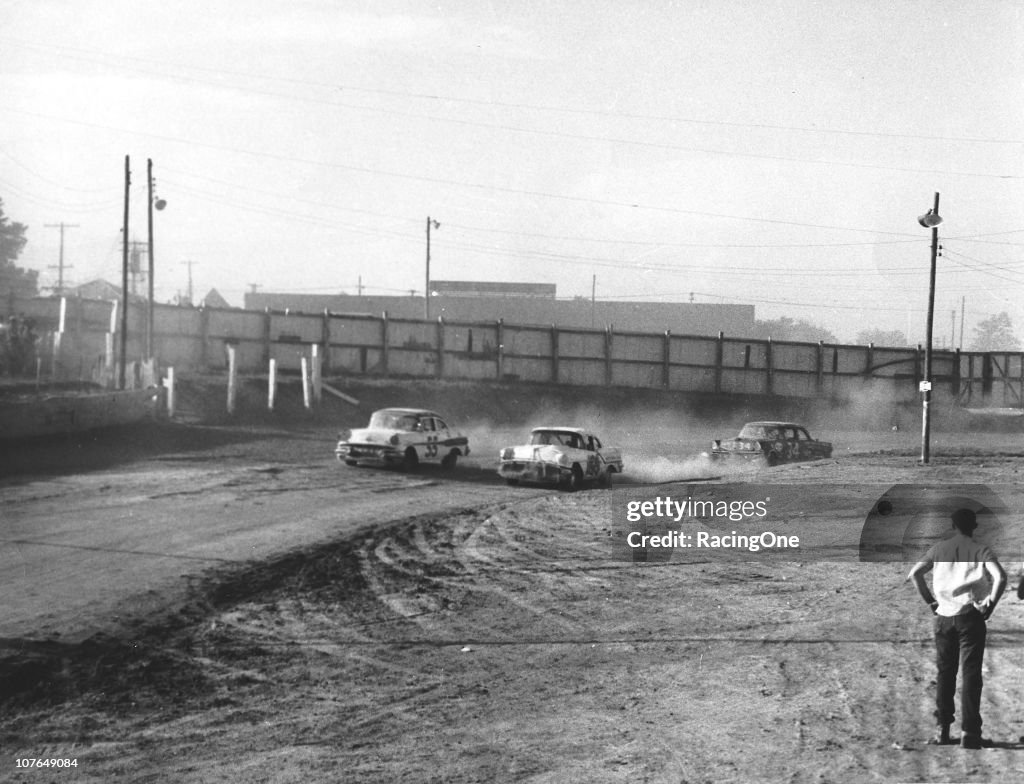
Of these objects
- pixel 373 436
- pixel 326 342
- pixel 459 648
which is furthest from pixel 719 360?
pixel 459 648

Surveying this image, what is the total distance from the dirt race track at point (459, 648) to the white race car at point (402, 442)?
5274mm

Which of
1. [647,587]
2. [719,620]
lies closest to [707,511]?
[647,587]

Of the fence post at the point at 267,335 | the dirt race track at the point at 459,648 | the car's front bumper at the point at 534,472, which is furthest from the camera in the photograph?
the fence post at the point at 267,335

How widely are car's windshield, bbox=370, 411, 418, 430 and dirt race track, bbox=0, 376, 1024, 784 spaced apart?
621cm

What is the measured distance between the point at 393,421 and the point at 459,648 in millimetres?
15713

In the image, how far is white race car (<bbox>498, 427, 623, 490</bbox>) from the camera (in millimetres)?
22188

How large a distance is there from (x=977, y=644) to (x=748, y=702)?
193 centimetres

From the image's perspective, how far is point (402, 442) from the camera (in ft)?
79.3

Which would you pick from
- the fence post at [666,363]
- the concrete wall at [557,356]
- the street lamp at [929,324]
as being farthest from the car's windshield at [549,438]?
the fence post at [666,363]

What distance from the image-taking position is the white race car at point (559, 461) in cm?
2219

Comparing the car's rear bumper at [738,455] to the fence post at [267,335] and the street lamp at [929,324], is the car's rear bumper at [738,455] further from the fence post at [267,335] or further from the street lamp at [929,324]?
the fence post at [267,335]

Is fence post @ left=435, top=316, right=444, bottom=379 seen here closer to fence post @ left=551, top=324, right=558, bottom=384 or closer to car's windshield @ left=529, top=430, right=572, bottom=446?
fence post @ left=551, top=324, right=558, bottom=384

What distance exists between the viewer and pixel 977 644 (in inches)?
253

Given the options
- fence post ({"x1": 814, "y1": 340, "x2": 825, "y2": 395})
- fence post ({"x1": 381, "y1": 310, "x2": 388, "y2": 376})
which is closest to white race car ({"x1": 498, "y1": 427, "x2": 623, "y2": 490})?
fence post ({"x1": 381, "y1": 310, "x2": 388, "y2": 376})
